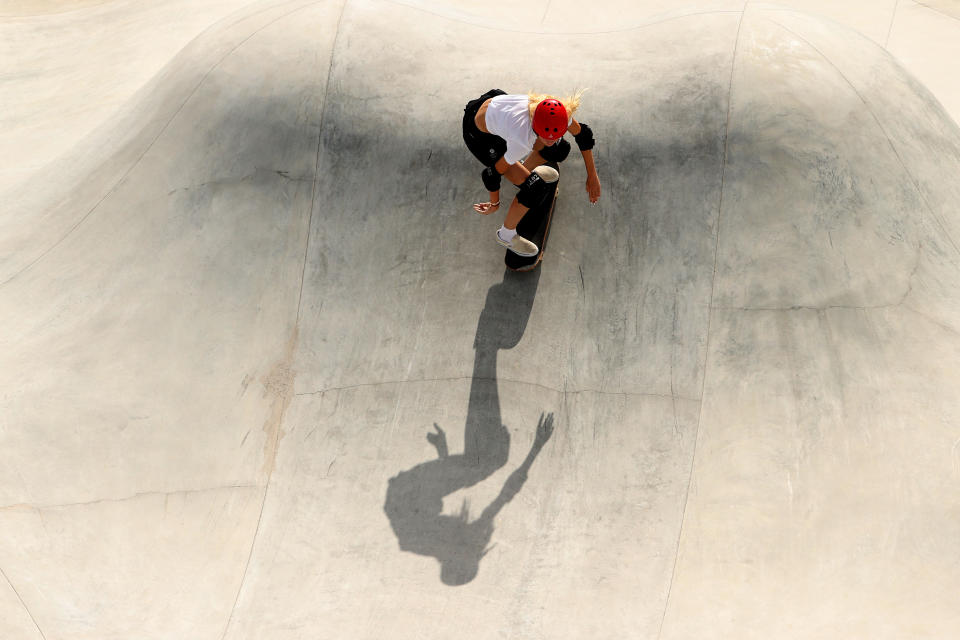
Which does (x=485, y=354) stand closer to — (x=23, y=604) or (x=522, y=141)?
(x=522, y=141)

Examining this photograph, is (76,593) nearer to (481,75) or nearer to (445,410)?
(445,410)

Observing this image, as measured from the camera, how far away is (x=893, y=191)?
582 cm

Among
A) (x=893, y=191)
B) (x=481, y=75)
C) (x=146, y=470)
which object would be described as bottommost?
(x=146, y=470)

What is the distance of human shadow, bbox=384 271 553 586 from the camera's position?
532 cm

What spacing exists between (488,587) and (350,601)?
1.24 meters

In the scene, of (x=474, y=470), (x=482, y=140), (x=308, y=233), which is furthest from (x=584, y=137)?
(x=474, y=470)

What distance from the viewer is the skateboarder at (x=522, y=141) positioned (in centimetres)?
458

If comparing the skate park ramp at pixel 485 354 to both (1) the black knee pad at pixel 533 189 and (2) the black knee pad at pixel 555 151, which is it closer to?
(2) the black knee pad at pixel 555 151

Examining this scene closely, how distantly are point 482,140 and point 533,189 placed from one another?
663 millimetres

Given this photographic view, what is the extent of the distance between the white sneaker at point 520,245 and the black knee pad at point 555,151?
2.51ft

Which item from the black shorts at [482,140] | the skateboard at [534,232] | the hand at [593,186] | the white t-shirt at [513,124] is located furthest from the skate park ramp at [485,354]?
the white t-shirt at [513,124]

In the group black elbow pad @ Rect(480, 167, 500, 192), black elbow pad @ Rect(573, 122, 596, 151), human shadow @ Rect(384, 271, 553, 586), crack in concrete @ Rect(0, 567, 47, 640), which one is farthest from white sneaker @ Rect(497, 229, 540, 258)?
crack in concrete @ Rect(0, 567, 47, 640)

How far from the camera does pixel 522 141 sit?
4.80 metres

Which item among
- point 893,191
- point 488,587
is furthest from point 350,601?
point 893,191
